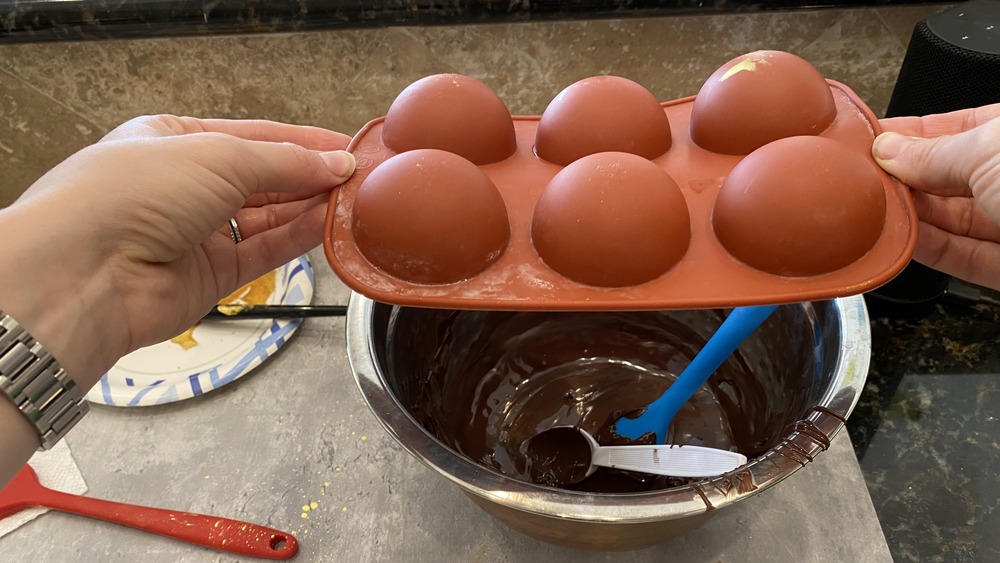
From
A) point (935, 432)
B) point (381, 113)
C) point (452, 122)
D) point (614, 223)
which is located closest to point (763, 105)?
point (614, 223)

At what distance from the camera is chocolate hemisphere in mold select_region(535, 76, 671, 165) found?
0.72m

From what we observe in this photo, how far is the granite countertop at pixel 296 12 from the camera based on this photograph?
3.74ft

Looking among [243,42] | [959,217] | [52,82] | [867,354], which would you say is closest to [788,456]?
[867,354]

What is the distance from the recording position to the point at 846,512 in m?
0.81

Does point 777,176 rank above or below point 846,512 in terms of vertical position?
above

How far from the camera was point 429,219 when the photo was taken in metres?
0.61

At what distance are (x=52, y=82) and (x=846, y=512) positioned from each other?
5.34 ft

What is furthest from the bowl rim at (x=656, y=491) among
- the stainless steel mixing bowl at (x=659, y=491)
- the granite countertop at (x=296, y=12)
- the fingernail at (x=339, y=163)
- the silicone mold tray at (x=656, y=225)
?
the granite countertop at (x=296, y=12)

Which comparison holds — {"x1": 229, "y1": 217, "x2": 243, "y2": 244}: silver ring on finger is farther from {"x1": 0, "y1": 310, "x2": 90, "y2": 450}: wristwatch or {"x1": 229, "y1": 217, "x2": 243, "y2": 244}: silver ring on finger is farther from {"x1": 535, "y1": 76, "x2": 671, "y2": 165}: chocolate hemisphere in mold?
{"x1": 535, "y1": 76, "x2": 671, "y2": 165}: chocolate hemisphere in mold

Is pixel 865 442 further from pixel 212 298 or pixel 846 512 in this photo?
pixel 212 298

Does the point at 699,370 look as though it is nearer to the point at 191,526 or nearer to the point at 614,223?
the point at 614,223

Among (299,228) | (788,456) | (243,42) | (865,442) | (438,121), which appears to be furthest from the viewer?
(243,42)

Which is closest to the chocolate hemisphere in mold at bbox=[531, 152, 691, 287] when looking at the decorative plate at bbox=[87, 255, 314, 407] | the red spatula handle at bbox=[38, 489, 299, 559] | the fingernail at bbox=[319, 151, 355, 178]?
the fingernail at bbox=[319, 151, 355, 178]

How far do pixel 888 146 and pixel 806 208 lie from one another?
0.15m
